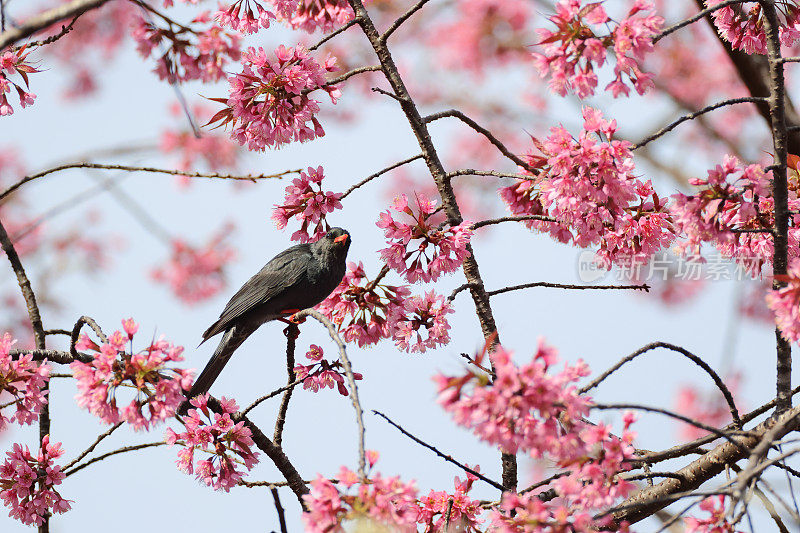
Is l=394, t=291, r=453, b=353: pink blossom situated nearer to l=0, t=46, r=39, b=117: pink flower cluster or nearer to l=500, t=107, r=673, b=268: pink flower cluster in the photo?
l=500, t=107, r=673, b=268: pink flower cluster

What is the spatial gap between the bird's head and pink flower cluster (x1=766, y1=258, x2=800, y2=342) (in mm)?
2589

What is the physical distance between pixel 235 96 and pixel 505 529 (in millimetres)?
1862

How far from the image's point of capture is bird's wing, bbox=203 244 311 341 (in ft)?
14.1

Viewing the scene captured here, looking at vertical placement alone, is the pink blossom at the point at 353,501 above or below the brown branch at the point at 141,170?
below

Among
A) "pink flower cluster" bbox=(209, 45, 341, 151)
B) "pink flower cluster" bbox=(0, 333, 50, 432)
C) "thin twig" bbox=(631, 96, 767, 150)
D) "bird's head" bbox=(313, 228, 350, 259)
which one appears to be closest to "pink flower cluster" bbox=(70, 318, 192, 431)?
"pink flower cluster" bbox=(0, 333, 50, 432)

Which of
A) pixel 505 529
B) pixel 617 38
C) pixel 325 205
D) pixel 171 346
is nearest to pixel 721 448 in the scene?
pixel 505 529

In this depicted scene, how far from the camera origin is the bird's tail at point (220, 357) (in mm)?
4125

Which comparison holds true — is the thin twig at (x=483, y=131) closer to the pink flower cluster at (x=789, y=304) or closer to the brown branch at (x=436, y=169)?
the brown branch at (x=436, y=169)

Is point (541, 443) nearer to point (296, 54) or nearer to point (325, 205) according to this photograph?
point (325, 205)

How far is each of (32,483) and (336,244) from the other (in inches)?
82.2

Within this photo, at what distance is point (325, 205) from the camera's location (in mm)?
3213

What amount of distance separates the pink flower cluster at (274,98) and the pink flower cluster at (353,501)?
1.52m

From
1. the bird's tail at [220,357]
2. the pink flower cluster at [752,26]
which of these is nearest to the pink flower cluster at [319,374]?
the bird's tail at [220,357]

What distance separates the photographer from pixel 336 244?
443 centimetres
